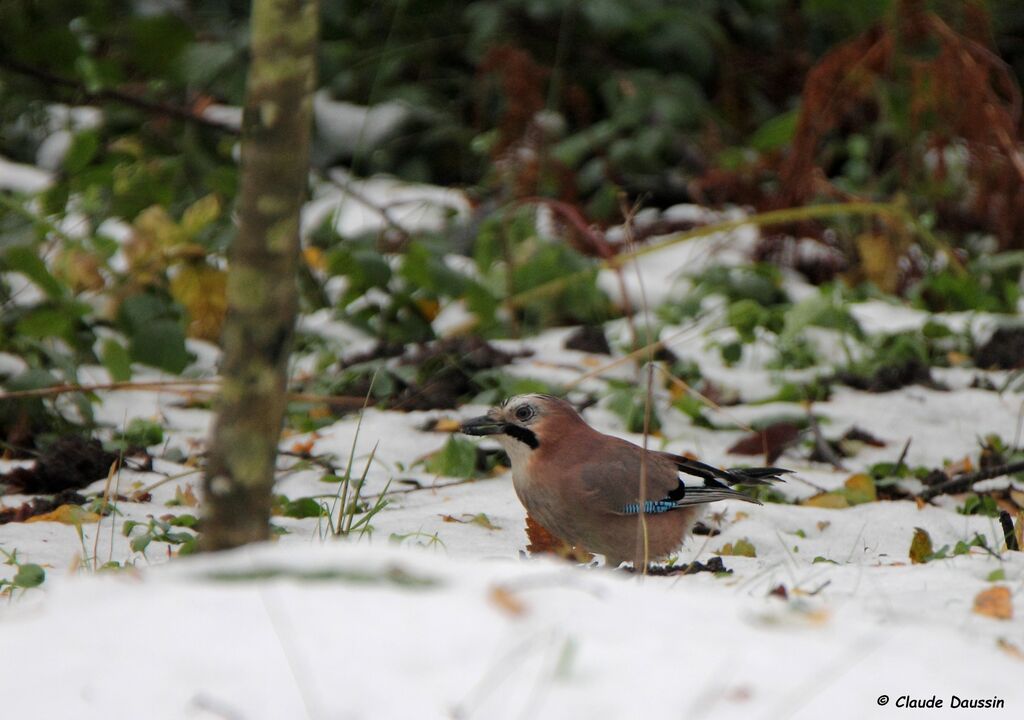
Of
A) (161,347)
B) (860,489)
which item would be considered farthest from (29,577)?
(860,489)

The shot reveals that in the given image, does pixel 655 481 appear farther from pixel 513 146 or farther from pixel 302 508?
pixel 513 146

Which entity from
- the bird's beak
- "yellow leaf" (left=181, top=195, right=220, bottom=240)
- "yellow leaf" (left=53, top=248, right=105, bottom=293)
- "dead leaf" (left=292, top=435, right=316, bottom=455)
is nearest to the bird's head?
the bird's beak

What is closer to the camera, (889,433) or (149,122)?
(889,433)

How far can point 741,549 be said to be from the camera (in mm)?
3420

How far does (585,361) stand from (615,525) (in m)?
1.92

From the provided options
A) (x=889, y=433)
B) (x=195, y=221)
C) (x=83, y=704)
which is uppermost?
(x=195, y=221)

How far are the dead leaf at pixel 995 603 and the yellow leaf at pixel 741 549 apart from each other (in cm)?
105

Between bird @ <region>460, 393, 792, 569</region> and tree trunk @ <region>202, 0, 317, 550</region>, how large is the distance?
1.28 meters

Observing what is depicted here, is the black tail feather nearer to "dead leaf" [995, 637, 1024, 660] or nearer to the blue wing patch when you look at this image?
the blue wing patch

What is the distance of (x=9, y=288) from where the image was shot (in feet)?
15.1

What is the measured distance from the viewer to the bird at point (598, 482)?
133 inches

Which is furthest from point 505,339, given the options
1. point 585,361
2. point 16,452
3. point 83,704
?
point 83,704

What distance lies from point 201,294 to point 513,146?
222 centimetres

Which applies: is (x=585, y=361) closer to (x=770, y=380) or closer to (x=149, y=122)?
(x=770, y=380)
